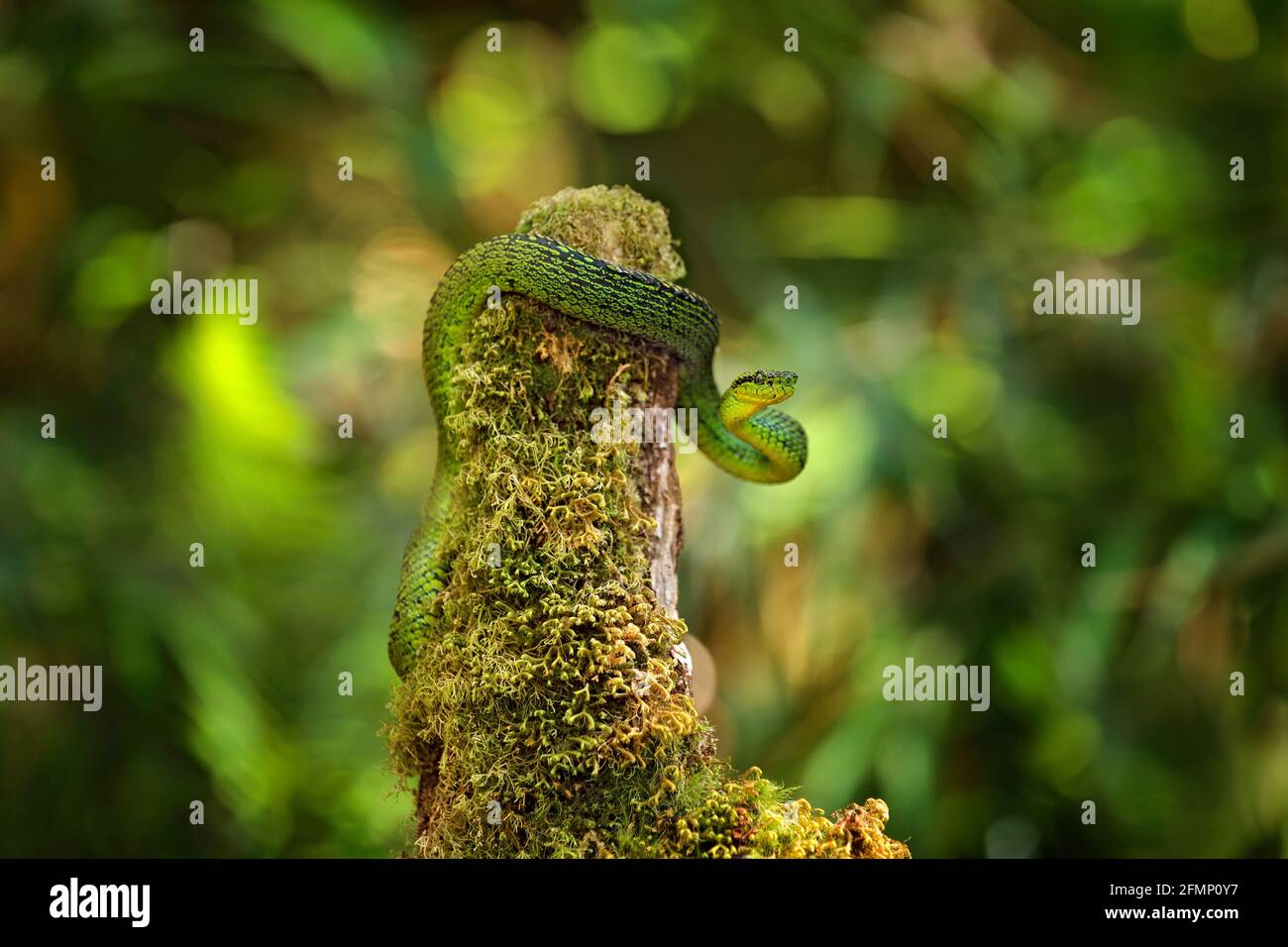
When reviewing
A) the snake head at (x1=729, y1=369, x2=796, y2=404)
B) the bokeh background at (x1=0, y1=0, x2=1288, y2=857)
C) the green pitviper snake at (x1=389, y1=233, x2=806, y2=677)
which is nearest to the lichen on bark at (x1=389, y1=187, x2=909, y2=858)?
the green pitviper snake at (x1=389, y1=233, x2=806, y2=677)

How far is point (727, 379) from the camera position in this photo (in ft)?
14.4

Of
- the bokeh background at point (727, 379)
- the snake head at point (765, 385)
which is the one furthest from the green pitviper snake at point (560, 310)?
the bokeh background at point (727, 379)

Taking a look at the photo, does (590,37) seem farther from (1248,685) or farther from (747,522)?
(1248,685)

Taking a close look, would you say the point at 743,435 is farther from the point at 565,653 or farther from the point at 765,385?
the point at 565,653

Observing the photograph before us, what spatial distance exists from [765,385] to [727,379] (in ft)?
6.66

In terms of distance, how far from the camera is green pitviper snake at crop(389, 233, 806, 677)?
2113 mm

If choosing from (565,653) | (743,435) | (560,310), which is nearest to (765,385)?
(743,435)

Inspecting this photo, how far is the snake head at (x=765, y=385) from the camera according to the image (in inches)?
92.5

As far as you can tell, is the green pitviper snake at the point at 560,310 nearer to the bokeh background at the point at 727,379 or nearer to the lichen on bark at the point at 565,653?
the lichen on bark at the point at 565,653

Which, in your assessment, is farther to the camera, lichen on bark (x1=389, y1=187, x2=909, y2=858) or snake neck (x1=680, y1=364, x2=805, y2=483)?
snake neck (x1=680, y1=364, x2=805, y2=483)

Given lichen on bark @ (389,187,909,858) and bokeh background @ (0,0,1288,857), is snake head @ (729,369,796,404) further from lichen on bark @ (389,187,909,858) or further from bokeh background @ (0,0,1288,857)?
bokeh background @ (0,0,1288,857)

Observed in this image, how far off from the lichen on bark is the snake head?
0.20m

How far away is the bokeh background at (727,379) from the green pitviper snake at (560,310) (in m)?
1.90

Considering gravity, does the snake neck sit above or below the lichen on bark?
above
